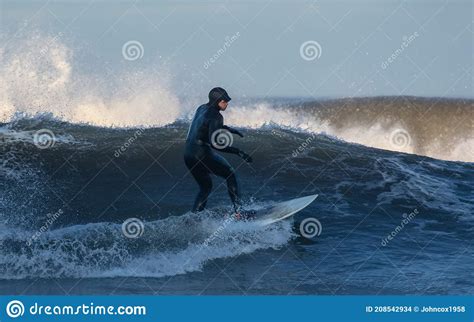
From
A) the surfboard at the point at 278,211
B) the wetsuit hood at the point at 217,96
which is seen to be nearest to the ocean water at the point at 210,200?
the surfboard at the point at 278,211

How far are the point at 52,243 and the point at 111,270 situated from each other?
905 mm

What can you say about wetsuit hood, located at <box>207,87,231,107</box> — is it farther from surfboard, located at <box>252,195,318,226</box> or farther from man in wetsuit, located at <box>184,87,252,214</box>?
surfboard, located at <box>252,195,318,226</box>

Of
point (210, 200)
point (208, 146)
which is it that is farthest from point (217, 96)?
point (210, 200)

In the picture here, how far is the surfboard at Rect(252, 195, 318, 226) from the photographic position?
361 inches

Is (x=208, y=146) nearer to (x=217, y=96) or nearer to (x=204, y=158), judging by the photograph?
(x=204, y=158)

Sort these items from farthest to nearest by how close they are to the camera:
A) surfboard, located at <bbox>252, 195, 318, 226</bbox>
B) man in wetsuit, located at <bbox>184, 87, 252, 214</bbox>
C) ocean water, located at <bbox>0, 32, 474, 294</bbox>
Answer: surfboard, located at <bbox>252, 195, 318, 226</bbox> → man in wetsuit, located at <bbox>184, 87, 252, 214</bbox> → ocean water, located at <bbox>0, 32, 474, 294</bbox>

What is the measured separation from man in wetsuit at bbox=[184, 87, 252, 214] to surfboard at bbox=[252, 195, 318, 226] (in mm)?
346

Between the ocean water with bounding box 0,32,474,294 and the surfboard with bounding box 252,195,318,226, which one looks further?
the surfboard with bounding box 252,195,318,226

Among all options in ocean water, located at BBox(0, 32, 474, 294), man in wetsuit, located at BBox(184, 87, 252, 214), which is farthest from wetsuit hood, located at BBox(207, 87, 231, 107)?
ocean water, located at BBox(0, 32, 474, 294)

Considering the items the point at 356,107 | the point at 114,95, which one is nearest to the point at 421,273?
the point at 114,95

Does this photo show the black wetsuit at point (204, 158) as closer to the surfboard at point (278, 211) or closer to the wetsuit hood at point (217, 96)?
the wetsuit hood at point (217, 96)

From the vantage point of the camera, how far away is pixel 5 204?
982 cm

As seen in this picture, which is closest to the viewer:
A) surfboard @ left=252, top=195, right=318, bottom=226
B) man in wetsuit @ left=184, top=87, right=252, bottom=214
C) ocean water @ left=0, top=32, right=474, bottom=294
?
ocean water @ left=0, top=32, right=474, bottom=294

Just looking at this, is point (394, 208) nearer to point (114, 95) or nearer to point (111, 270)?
point (111, 270)
